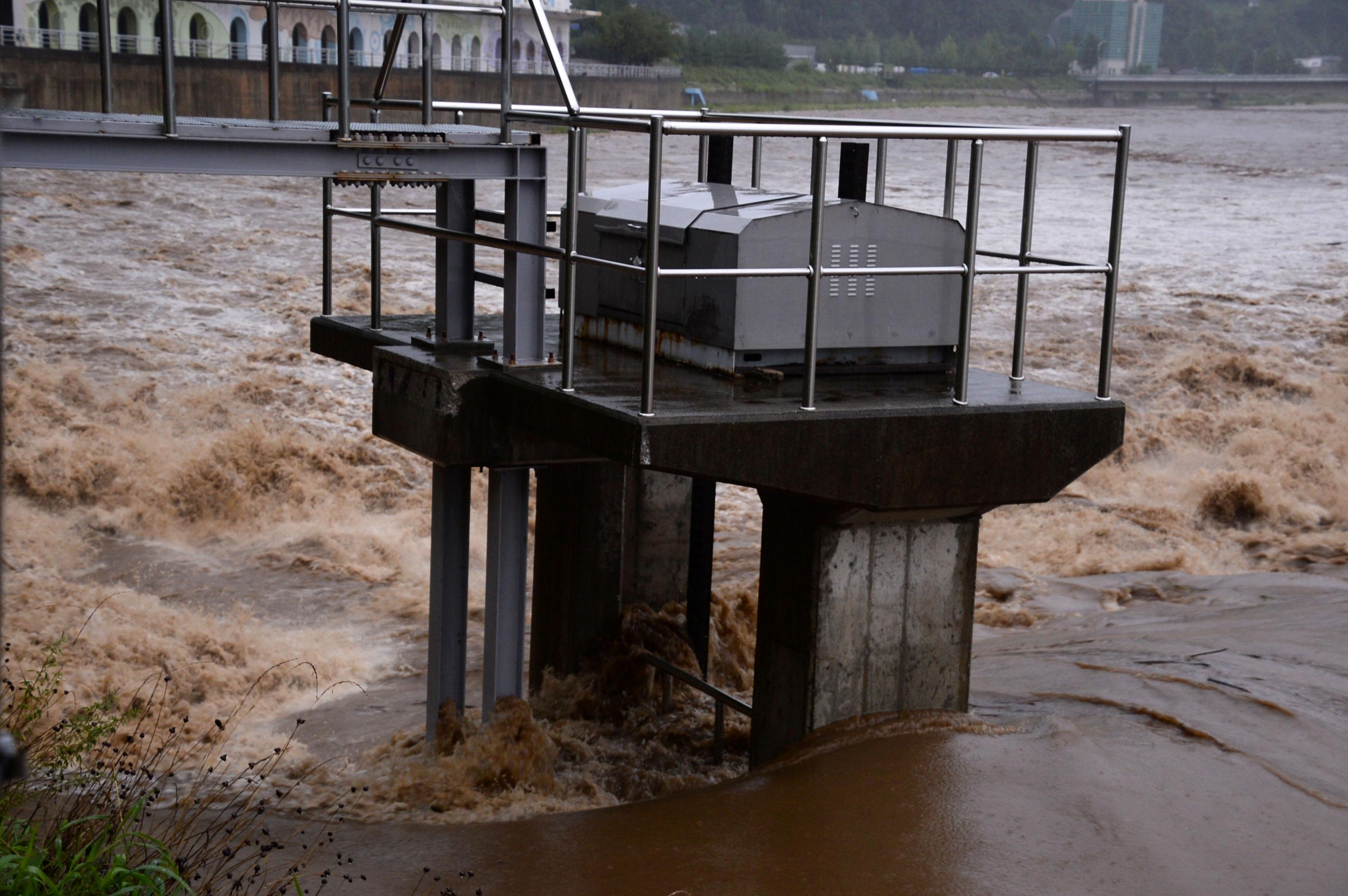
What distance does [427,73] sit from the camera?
6.59 metres

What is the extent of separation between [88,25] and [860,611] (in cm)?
4081

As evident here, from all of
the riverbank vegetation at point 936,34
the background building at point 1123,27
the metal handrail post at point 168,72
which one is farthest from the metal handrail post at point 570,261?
the background building at point 1123,27

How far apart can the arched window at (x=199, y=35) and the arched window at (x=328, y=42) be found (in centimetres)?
353

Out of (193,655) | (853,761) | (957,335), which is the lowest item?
(193,655)

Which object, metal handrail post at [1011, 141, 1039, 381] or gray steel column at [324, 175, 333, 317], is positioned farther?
gray steel column at [324, 175, 333, 317]

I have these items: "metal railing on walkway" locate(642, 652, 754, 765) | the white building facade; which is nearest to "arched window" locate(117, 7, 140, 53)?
the white building facade

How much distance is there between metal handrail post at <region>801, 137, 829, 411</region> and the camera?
4855 mm

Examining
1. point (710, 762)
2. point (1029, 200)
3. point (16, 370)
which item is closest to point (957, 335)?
point (1029, 200)

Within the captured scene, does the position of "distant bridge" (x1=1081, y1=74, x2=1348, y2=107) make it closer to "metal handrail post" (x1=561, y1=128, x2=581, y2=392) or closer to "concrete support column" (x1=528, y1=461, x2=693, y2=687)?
"concrete support column" (x1=528, y1=461, x2=693, y2=687)

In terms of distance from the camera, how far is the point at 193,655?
11688mm

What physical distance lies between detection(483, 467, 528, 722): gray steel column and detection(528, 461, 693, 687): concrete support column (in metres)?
1.39

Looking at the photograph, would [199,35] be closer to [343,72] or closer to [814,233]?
[343,72]

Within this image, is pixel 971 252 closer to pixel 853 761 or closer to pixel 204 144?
pixel 853 761

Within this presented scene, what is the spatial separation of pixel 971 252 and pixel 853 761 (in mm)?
2087
